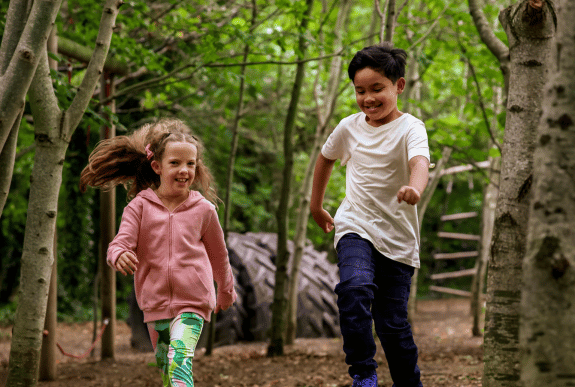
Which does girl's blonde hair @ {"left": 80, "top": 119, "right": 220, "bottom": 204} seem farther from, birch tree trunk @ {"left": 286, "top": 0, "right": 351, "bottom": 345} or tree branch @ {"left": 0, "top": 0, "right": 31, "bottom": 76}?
birch tree trunk @ {"left": 286, "top": 0, "right": 351, "bottom": 345}

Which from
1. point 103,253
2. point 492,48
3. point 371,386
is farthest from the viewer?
point 103,253

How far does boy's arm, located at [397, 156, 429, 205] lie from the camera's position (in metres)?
2.40

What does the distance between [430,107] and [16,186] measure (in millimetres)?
10039

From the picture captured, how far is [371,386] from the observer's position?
2.65 meters

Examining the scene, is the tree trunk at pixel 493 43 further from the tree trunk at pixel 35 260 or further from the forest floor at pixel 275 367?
the tree trunk at pixel 35 260

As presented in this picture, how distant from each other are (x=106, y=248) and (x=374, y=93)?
417 centimetres

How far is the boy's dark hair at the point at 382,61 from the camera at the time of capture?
9.81 ft

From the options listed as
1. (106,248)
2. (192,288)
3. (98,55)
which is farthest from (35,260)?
(106,248)

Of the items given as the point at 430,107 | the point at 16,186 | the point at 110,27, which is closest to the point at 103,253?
the point at 110,27

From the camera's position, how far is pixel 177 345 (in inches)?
112

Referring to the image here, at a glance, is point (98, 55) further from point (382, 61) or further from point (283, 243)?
point (283, 243)

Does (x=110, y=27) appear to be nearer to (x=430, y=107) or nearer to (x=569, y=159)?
(x=569, y=159)

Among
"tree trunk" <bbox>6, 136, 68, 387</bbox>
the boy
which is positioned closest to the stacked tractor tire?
"tree trunk" <bbox>6, 136, 68, 387</bbox>

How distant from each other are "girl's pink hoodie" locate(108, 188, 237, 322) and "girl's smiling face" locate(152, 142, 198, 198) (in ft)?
0.24
